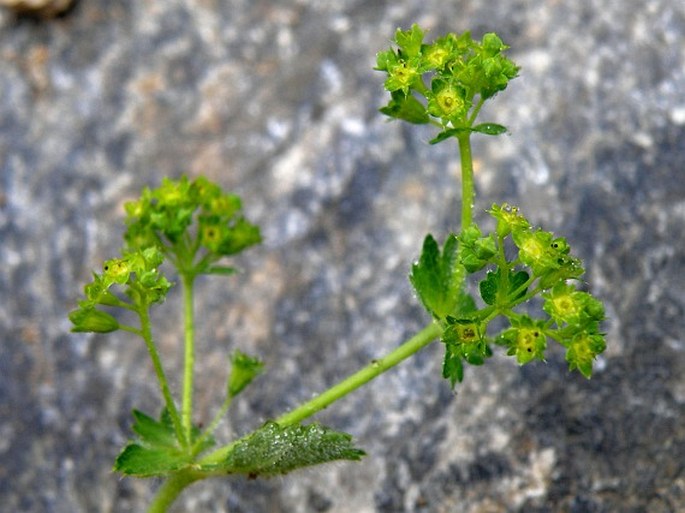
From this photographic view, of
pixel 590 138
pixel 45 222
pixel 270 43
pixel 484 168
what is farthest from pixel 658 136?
pixel 45 222

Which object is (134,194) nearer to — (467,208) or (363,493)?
(363,493)

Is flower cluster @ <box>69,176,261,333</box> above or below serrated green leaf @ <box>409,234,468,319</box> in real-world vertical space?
above

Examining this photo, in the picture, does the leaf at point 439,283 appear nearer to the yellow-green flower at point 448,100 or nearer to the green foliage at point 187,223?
the yellow-green flower at point 448,100

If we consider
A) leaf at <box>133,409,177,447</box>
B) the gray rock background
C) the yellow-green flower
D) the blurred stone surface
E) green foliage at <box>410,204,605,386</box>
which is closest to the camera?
green foliage at <box>410,204,605,386</box>

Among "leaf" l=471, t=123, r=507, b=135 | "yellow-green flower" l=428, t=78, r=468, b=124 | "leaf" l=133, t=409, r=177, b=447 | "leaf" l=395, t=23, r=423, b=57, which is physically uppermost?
"leaf" l=395, t=23, r=423, b=57

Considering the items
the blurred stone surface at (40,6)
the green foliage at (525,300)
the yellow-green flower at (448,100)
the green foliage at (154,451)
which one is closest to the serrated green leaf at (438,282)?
the green foliage at (525,300)

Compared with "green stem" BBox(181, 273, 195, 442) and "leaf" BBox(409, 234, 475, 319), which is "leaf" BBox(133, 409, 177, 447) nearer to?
"green stem" BBox(181, 273, 195, 442)

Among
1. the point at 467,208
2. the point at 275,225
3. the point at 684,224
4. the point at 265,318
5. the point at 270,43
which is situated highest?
the point at 270,43

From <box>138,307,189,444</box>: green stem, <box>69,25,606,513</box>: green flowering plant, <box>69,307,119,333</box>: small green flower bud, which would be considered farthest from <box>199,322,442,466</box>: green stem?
<box>69,307,119,333</box>: small green flower bud
